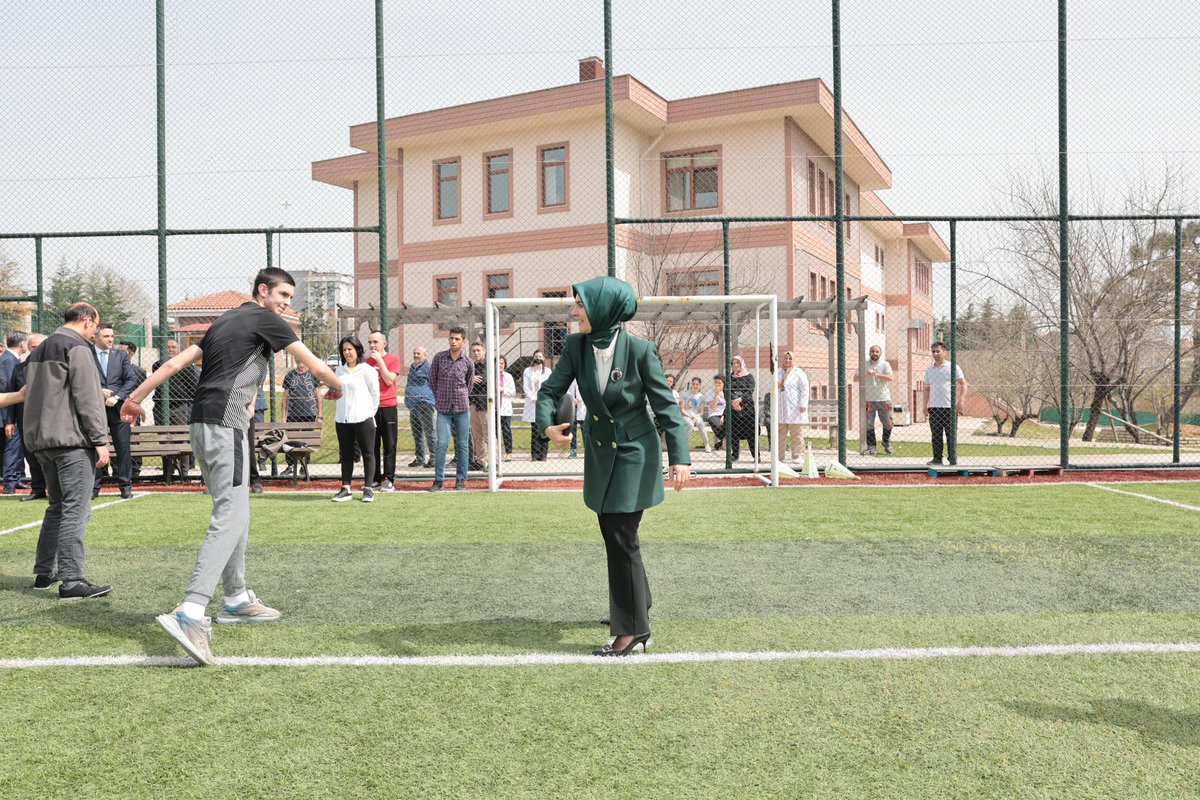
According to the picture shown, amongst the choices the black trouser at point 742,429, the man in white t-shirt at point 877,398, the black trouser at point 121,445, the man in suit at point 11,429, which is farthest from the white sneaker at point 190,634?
the man in white t-shirt at point 877,398

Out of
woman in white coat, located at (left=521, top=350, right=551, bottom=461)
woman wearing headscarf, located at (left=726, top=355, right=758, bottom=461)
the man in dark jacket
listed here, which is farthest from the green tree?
woman wearing headscarf, located at (left=726, top=355, right=758, bottom=461)

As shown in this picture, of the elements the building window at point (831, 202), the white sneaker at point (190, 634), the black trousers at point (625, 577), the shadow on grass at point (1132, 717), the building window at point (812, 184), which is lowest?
the shadow on grass at point (1132, 717)

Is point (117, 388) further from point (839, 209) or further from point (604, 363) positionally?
point (839, 209)

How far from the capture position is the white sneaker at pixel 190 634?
438 cm

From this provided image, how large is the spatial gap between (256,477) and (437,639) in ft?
25.1

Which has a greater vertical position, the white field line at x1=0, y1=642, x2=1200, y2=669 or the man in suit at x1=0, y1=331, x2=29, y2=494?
the man in suit at x1=0, y1=331, x2=29, y2=494

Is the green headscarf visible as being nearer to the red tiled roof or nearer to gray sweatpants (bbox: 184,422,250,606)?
gray sweatpants (bbox: 184,422,250,606)

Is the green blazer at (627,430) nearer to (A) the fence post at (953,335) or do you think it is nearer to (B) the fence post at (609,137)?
(B) the fence post at (609,137)

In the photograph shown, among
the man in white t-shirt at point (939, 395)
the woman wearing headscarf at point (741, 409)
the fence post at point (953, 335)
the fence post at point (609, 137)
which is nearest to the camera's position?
the fence post at point (609, 137)

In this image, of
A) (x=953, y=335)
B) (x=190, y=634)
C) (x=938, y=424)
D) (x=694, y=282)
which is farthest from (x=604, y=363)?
(x=694, y=282)

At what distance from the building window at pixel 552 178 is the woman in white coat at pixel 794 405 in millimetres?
10392

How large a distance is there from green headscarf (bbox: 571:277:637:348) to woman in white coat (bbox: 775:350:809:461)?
10.5 metres

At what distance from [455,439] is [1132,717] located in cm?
892

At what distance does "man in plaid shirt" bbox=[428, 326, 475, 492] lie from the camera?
11570mm
